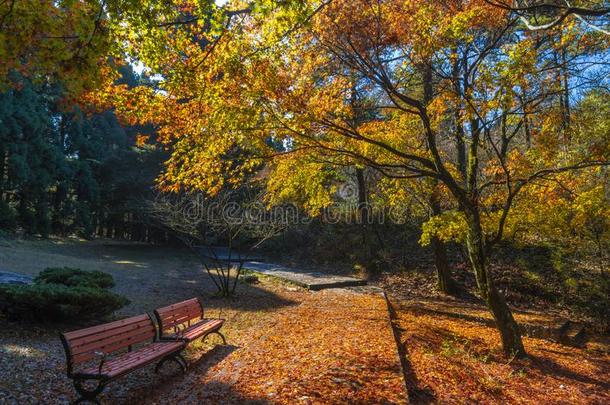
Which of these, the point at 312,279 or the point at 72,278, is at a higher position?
the point at 72,278

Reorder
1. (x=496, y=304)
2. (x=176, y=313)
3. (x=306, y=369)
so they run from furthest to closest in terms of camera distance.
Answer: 1. (x=496, y=304)
2. (x=176, y=313)
3. (x=306, y=369)

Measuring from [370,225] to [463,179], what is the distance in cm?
938

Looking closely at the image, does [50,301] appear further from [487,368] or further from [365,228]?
[365,228]

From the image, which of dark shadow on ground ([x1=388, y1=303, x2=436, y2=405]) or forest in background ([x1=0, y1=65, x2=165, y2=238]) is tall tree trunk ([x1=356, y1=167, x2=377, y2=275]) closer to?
dark shadow on ground ([x1=388, y1=303, x2=436, y2=405])

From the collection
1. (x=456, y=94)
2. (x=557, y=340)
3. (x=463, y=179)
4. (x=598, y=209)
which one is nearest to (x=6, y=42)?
(x=456, y=94)

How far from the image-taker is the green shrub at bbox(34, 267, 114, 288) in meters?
8.51

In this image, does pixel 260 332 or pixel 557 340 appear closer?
pixel 260 332

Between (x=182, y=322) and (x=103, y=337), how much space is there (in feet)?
6.45

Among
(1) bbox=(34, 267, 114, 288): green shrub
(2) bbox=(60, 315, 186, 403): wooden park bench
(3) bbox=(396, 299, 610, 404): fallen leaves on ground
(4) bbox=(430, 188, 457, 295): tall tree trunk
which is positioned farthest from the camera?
(4) bbox=(430, 188, 457, 295): tall tree trunk

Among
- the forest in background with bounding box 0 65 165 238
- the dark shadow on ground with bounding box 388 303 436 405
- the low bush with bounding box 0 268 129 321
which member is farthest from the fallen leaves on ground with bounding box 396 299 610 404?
the forest in background with bounding box 0 65 165 238

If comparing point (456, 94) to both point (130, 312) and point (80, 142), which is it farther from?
point (80, 142)

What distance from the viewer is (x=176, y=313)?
6387mm

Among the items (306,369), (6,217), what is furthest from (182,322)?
(6,217)

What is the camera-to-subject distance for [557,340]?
29.3ft
